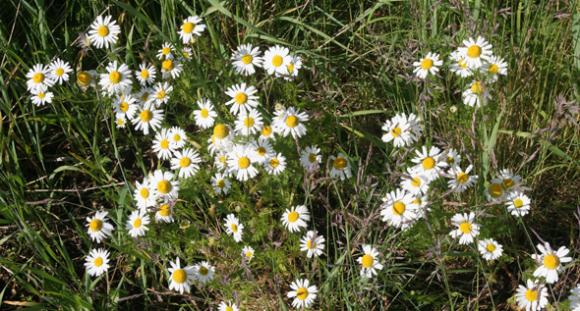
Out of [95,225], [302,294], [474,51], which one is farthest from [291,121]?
[95,225]

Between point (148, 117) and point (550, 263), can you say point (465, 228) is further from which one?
point (148, 117)

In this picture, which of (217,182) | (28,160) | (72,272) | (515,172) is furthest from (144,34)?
(515,172)

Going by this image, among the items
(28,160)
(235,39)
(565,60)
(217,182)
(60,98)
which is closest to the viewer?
(217,182)

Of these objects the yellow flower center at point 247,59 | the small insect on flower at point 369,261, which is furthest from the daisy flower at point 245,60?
the small insect on flower at point 369,261

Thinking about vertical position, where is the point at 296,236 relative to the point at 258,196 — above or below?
below

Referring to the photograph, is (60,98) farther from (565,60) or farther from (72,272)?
(565,60)

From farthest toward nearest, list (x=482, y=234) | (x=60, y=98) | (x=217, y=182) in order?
1. (x=60, y=98)
2. (x=217, y=182)
3. (x=482, y=234)
